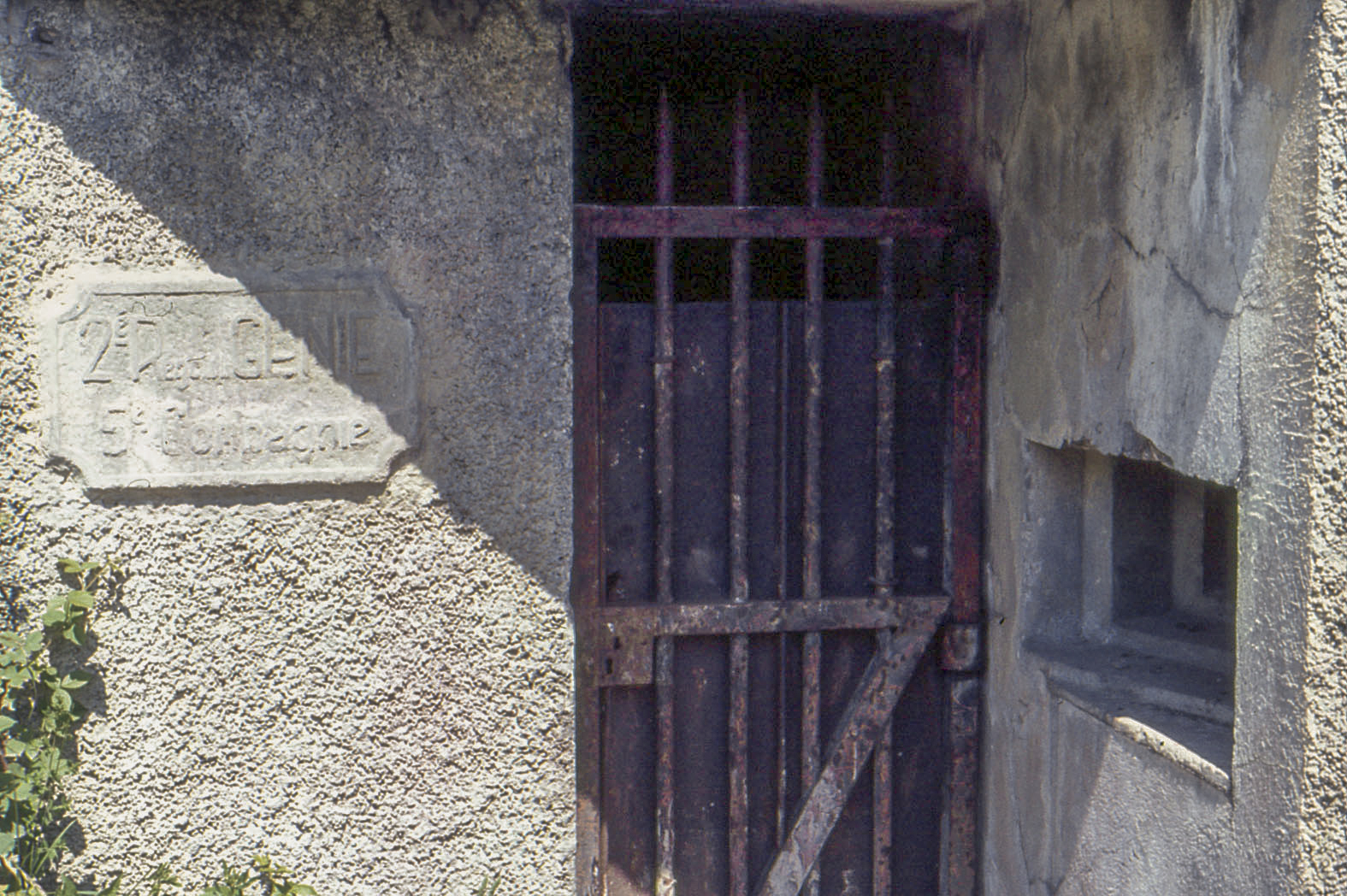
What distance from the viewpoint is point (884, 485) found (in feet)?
8.09

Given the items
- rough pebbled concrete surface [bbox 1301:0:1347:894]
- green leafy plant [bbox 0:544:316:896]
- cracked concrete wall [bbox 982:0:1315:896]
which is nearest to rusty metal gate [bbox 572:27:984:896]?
cracked concrete wall [bbox 982:0:1315:896]

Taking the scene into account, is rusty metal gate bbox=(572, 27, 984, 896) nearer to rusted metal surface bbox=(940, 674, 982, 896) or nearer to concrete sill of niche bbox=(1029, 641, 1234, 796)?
rusted metal surface bbox=(940, 674, 982, 896)

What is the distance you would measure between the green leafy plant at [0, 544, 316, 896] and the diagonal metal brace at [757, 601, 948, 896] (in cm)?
106

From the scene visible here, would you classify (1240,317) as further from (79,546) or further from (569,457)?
(79,546)

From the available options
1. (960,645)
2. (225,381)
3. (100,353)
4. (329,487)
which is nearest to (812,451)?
(960,645)

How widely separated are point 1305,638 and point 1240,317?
46cm

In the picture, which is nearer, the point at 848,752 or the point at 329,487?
the point at 329,487

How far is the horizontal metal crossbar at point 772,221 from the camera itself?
7.61 feet

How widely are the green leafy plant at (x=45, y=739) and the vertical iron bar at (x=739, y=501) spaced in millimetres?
950

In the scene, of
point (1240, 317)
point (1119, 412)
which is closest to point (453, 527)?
point (1119, 412)

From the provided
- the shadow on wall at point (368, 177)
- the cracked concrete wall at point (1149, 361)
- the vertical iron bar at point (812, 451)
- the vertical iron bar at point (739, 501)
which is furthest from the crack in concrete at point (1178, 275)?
the shadow on wall at point (368, 177)

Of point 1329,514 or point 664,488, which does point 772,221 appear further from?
point 1329,514

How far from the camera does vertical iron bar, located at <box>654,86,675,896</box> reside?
2.34 meters

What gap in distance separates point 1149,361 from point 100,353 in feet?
5.74
